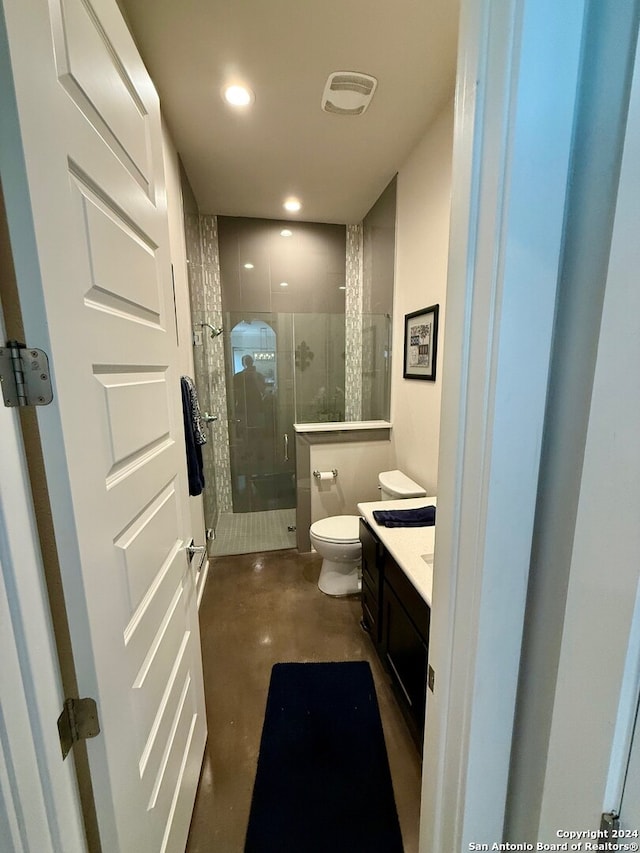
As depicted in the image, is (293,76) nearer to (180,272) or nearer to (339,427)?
(180,272)

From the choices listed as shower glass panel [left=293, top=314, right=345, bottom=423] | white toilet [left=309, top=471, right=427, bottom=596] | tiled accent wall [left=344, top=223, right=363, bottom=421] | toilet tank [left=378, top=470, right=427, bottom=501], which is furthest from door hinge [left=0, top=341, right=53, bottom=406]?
tiled accent wall [left=344, top=223, right=363, bottom=421]

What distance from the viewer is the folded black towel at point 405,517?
1602 millimetres

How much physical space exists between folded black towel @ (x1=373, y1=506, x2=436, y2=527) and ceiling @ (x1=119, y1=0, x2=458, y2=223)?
210 centimetres

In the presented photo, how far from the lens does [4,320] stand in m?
0.50

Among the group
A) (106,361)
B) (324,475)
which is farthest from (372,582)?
(106,361)

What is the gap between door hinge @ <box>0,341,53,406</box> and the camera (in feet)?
1.60

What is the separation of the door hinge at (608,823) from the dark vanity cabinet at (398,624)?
2.32 ft

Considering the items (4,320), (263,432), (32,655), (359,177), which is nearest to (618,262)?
(4,320)

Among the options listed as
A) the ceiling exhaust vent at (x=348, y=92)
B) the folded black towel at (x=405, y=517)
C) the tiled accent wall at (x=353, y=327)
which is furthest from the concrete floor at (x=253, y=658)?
the ceiling exhaust vent at (x=348, y=92)

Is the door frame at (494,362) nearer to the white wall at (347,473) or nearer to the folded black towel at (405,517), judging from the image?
the folded black towel at (405,517)

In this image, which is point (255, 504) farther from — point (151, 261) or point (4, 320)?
point (4, 320)

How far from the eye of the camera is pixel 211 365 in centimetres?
318

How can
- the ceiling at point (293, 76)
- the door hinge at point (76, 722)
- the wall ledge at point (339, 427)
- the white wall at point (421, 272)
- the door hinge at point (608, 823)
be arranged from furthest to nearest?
the wall ledge at point (339, 427), the white wall at point (421, 272), the ceiling at point (293, 76), the door hinge at point (76, 722), the door hinge at point (608, 823)

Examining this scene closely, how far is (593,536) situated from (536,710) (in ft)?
1.20
